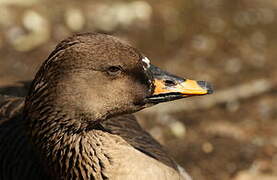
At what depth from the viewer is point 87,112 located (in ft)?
15.0

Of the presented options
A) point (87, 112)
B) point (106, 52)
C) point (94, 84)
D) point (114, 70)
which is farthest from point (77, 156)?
point (106, 52)

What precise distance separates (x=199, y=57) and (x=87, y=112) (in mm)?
4351

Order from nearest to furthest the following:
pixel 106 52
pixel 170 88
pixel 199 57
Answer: pixel 106 52
pixel 170 88
pixel 199 57

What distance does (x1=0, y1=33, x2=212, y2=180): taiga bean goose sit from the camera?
4492mm

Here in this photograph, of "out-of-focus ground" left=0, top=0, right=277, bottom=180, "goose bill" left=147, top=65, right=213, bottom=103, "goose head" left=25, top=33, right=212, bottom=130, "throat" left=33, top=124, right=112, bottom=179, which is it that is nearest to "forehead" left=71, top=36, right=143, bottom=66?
"goose head" left=25, top=33, right=212, bottom=130

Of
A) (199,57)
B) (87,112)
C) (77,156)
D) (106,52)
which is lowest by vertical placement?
(77,156)

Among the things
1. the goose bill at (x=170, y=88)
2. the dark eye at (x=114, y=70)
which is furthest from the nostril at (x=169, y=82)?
the dark eye at (x=114, y=70)

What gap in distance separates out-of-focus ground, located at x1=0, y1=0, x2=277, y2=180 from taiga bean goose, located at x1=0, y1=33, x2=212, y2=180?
2027 mm

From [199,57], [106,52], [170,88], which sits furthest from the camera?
[199,57]

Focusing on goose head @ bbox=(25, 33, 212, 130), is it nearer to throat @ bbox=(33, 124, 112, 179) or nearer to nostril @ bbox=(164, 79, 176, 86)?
nostril @ bbox=(164, 79, 176, 86)

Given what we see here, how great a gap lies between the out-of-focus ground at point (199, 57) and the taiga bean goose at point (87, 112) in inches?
79.8

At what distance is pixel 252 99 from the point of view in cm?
793

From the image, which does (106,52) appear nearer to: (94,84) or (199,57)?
(94,84)

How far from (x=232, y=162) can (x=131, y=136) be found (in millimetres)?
2028
